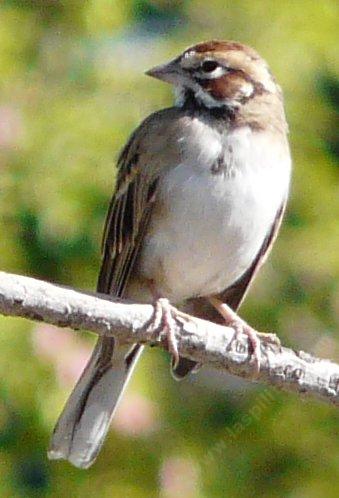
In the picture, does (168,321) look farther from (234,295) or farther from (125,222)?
(234,295)

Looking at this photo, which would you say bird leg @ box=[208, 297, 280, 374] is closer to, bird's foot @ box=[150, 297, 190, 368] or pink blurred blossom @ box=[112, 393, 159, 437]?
bird's foot @ box=[150, 297, 190, 368]

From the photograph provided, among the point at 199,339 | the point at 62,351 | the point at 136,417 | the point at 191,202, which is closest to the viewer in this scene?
the point at 199,339

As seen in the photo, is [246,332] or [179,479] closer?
[246,332]

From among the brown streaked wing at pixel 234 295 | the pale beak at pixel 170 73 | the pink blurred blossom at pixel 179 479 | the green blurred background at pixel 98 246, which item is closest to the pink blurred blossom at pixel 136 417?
the green blurred background at pixel 98 246

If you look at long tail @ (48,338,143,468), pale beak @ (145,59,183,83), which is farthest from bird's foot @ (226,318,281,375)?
pale beak @ (145,59,183,83)

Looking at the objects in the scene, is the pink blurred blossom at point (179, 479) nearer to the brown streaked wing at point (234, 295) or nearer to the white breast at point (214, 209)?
the brown streaked wing at point (234, 295)

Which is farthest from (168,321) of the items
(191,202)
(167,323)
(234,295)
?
(234,295)
